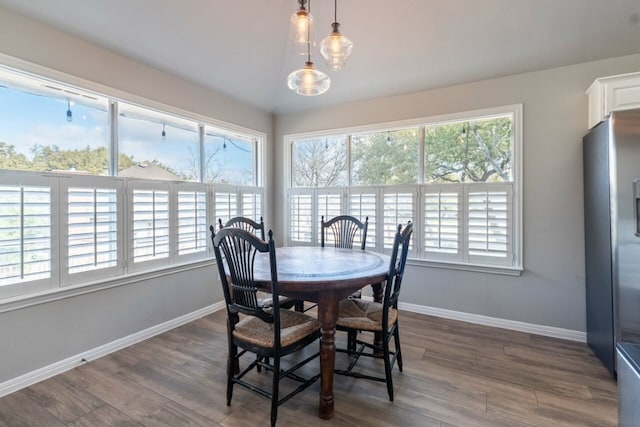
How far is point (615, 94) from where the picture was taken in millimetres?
2418

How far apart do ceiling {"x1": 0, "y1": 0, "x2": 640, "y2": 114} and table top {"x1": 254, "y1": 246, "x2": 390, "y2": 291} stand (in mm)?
2089

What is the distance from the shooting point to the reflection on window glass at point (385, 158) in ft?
11.9

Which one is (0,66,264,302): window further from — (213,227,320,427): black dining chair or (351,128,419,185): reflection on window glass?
(351,128,419,185): reflection on window glass

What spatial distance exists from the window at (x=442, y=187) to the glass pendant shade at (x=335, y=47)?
1687 millimetres

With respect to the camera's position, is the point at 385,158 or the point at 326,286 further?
the point at 385,158

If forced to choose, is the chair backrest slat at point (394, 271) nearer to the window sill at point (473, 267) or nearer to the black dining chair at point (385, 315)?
the black dining chair at point (385, 315)

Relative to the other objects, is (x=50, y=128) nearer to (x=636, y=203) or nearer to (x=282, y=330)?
(x=282, y=330)

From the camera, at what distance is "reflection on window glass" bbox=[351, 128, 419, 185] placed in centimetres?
363

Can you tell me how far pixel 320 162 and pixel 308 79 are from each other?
2.09m

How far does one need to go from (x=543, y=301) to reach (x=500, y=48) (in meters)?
2.45

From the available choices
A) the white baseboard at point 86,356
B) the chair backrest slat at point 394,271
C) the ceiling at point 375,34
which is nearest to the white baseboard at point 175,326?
the white baseboard at point 86,356

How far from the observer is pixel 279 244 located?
181 inches

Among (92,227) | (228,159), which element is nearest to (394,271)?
(92,227)

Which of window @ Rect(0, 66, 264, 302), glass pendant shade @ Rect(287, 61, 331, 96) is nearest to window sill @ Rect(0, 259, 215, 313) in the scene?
window @ Rect(0, 66, 264, 302)
